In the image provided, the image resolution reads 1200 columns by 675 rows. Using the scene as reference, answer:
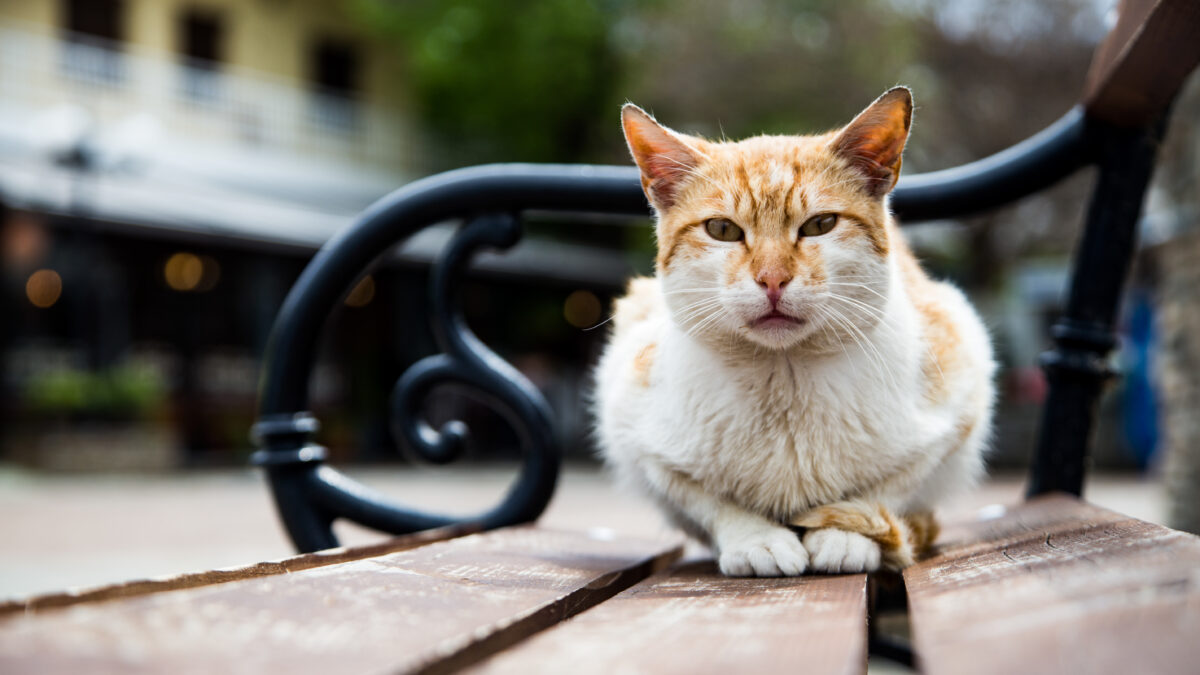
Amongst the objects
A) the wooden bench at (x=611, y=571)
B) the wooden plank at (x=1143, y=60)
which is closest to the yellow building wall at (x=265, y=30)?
the wooden bench at (x=611, y=571)

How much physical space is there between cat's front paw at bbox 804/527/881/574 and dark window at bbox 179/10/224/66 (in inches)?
578

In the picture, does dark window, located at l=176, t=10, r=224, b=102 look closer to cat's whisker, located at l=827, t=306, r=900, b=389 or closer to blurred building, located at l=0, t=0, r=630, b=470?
blurred building, located at l=0, t=0, r=630, b=470

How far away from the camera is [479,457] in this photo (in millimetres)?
13281

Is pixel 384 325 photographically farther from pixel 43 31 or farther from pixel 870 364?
pixel 870 364

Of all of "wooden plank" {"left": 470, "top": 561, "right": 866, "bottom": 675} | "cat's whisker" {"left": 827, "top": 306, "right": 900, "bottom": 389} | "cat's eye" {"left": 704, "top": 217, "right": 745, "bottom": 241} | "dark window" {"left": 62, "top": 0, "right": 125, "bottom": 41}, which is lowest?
"wooden plank" {"left": 470, "top": 561, "right": 866, "bottom": 675}

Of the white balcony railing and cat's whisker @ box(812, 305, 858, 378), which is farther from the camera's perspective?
the white balcony railing

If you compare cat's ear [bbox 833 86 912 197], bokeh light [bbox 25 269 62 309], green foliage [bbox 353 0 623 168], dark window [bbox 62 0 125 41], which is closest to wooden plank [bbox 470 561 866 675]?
cat's ear [bbox 833 86 912 197]

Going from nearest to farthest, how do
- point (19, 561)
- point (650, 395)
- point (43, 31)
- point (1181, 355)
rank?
1. point (650, 395)
2. point (1181, 355)
3. point (19, 561)
4. point (43, 31)

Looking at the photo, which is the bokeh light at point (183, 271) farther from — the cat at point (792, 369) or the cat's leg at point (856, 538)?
the cat's leg at point (856, 538)

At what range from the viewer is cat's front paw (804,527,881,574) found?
119cm

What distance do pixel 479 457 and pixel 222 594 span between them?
12.6m

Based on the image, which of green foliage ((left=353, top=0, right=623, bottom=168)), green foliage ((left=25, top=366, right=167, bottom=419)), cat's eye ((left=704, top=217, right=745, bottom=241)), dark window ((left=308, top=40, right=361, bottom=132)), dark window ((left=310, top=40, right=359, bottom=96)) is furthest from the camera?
dark window ((left=310, top=40, right=359, bottom=96))

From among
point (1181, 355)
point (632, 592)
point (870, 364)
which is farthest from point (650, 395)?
point (1181, 355)

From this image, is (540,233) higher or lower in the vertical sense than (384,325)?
A: higher
